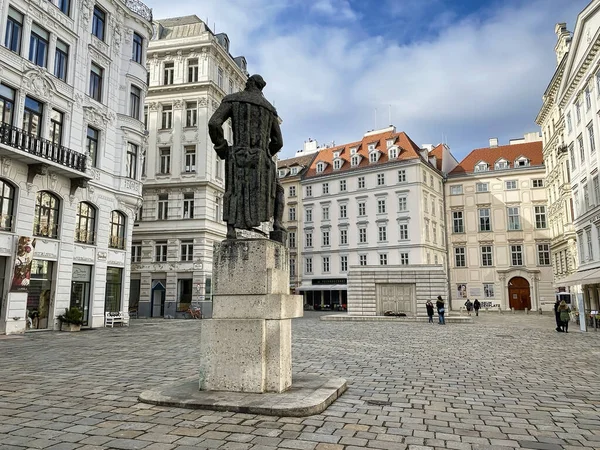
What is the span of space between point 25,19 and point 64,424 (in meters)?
20.7

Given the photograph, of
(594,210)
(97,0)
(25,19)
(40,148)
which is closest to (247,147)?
(40,148)

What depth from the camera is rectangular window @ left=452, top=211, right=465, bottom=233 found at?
56875 mm

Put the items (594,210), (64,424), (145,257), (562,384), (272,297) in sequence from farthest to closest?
(145,257) → (594,210) → (562,384) → (272,297) → (64,424)

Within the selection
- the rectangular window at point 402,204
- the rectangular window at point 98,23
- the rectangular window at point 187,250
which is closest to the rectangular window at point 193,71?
the rectangular window at point 98,23

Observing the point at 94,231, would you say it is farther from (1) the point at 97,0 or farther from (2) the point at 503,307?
(2) the point at 503,307

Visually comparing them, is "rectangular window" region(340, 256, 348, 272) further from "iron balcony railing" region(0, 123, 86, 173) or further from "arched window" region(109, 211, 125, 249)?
"iron balcony railing" region(0, 123, 86, 173)

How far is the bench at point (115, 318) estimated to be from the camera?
80.2 ft

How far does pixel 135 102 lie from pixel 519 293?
4446cm

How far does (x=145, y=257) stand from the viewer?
36094 millimetres

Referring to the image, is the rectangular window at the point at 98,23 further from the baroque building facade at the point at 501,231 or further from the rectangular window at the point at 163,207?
the baroque building facade at the point at 501,231

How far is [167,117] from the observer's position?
38.2 meters

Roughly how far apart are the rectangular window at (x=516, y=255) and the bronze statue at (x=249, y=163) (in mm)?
52268

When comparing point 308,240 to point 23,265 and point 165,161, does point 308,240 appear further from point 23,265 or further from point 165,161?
point 23,265

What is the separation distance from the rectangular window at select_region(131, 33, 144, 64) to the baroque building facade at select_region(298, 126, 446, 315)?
105 feet
